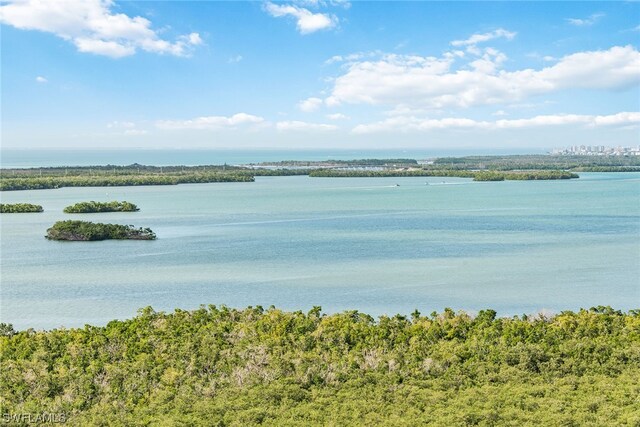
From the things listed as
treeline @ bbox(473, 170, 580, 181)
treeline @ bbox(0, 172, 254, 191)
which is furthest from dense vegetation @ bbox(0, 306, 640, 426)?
treeline @ bbox(473, 170, 580, 181)

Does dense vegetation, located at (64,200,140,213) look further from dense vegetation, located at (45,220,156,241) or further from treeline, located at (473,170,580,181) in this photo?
treeline, located at (473,170,580,181)

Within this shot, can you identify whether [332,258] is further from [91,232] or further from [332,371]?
[332,371]

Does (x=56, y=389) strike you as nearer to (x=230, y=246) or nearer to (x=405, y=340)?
(x=405, y=340)

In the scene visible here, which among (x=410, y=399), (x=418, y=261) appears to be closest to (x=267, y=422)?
(x=410, y=399)

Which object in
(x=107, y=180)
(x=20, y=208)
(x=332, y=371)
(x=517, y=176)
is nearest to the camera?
(x=332, y=371)

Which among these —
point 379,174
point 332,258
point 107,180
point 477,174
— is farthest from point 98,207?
point 477,174

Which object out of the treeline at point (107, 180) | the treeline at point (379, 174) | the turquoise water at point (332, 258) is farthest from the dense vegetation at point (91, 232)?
the treeline at point (379, 174)

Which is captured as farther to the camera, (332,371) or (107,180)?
(107,180)

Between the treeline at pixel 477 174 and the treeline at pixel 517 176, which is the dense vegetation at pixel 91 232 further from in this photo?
the treeline at pixel 517 176
